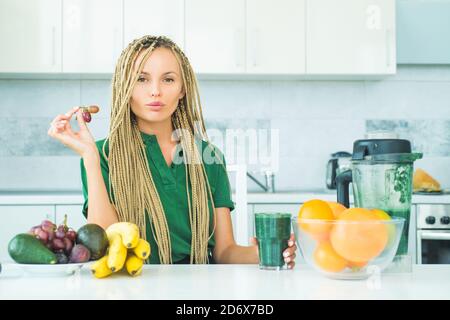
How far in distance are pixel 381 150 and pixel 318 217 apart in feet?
1.26

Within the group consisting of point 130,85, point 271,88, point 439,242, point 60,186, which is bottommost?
point 439,242

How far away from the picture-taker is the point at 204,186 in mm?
1599

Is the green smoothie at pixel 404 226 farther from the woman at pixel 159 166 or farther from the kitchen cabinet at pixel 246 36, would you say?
the kitchen cabinet at pixel 246 36

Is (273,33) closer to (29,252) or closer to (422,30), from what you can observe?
(422,30)

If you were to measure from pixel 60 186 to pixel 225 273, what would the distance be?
95.7 inches

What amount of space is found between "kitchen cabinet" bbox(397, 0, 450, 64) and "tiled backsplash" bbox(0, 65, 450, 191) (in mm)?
119

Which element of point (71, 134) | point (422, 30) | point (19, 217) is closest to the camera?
point (71, 134)

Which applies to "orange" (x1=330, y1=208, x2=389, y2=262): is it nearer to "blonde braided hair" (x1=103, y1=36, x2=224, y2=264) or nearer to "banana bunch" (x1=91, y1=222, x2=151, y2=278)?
"banana bunch" (x1=91, y1=222, x2=151, y2=278)

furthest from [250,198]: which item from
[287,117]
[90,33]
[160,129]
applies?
[160,129]

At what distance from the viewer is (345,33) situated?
10.4 ft

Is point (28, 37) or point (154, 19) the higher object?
point (154, 19)

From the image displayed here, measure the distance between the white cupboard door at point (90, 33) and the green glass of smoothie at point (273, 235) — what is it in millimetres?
2155
